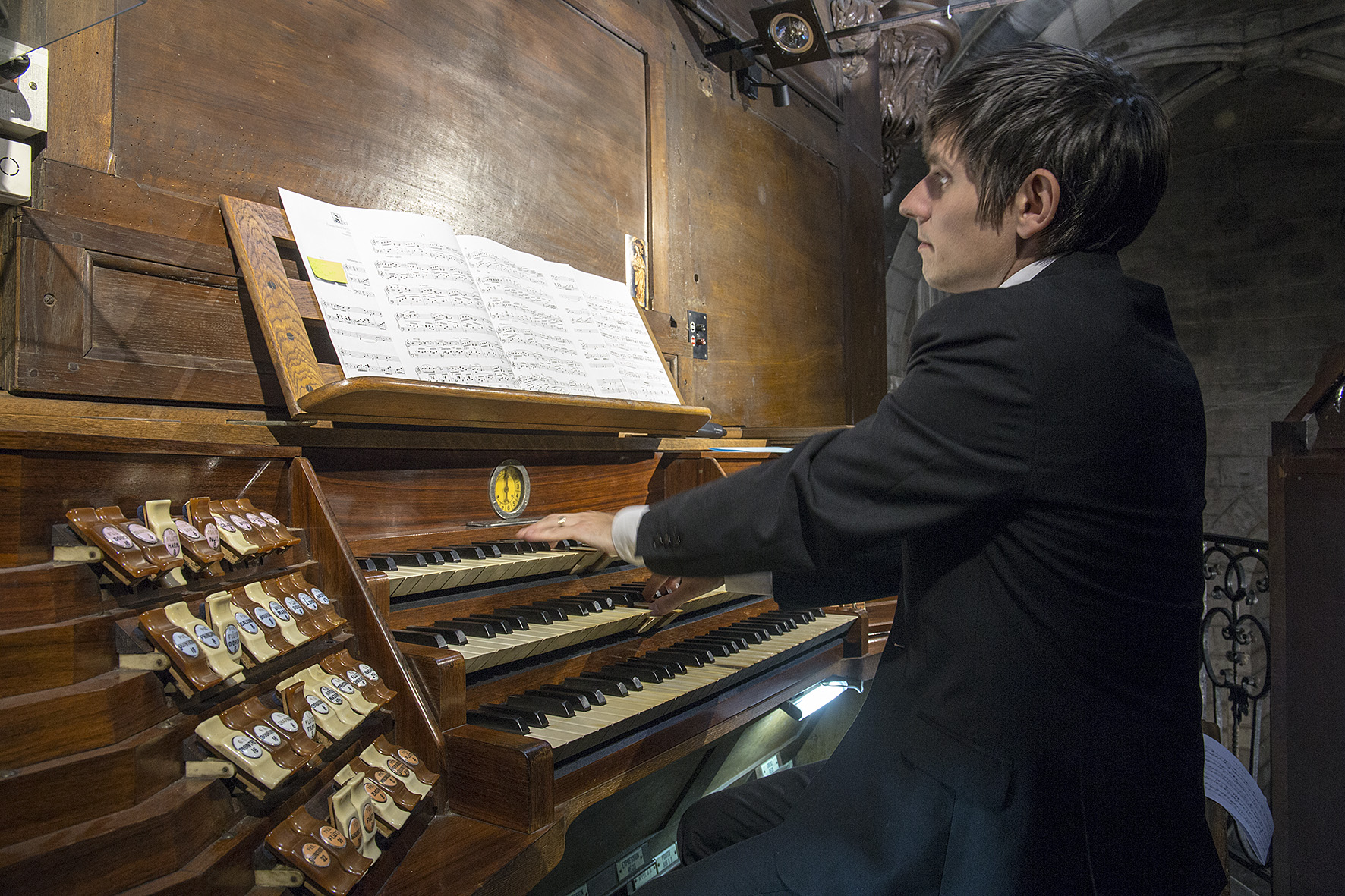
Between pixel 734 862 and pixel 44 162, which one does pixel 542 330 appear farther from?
pixel 734 862

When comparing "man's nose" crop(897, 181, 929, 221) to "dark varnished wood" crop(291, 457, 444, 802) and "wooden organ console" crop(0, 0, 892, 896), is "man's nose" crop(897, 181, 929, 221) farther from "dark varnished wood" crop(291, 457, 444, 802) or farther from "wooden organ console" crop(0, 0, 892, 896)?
"dark varnished wood" crop(291, 457, 444, 802)

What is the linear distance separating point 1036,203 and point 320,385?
1242 mm

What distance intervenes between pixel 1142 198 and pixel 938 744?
2.66ft

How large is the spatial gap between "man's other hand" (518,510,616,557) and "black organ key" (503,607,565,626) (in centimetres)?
47

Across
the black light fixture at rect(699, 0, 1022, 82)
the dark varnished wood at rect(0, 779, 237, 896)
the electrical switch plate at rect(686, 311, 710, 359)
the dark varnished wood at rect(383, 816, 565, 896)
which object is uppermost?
the black light fixture at rect(699, 0, 1022, 82)

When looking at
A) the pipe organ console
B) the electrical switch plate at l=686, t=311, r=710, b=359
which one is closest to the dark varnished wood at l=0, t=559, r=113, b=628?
the pipe organ console

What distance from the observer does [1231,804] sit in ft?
6.61

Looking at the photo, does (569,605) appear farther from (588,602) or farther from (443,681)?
(443,681)

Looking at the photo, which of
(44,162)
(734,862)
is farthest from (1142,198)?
(44,162)

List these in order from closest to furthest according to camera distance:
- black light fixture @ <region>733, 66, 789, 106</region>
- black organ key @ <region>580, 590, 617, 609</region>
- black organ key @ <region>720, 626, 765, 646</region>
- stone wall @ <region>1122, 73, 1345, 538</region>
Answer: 1. black organ key @ <region>580, 590, 617, 609</region>
2. black organ key @ <region>720, 626, 765, 646</region>
3. black light fixture @ <region>733, 66, 789, 106</region>
4. stone wall @ <region>1122, 73, 1345, 538</region>

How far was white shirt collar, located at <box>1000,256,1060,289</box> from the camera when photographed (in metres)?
1.22

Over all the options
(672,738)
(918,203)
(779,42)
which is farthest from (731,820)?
(779,42)

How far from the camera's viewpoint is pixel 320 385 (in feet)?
5.20

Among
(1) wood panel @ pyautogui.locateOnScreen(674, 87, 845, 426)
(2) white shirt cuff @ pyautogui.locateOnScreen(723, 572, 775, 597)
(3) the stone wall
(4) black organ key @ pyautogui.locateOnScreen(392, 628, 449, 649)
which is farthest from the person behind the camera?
(3) the stone wall
